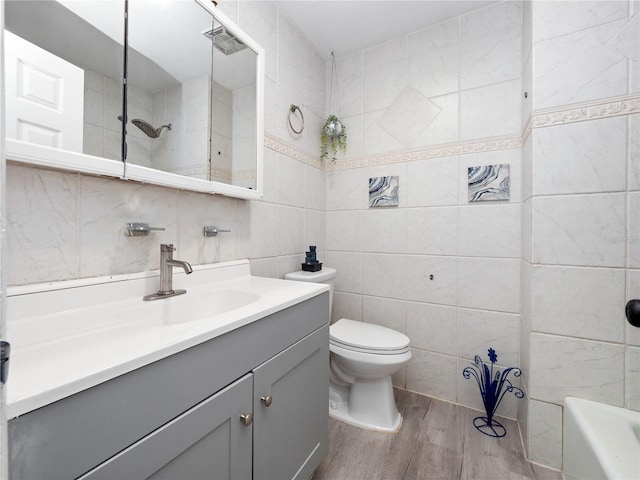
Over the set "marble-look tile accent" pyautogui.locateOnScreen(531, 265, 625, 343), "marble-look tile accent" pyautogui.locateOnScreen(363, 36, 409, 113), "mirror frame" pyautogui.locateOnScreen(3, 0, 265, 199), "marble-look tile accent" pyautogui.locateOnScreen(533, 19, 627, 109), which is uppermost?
"marble-look tile accent" pyautogui.locateOnScreen(363, 36, 409, 113)

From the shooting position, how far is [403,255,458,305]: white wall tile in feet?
5.74

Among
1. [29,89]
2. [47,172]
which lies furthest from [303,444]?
[29,89]

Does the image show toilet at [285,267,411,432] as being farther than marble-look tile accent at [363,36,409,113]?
No

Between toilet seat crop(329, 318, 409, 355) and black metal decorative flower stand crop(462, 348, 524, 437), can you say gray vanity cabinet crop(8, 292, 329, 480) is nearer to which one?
toilet seat crop(329, 318, 409, 355)

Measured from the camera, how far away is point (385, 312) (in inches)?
77.0

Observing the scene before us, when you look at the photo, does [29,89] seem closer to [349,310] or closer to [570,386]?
[349,310]

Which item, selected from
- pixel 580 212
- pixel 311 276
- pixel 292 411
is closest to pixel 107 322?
pixel 292 411

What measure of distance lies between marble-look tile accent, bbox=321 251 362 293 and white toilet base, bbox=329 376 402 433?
66 centimetres

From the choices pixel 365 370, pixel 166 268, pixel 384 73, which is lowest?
pixel 365 370

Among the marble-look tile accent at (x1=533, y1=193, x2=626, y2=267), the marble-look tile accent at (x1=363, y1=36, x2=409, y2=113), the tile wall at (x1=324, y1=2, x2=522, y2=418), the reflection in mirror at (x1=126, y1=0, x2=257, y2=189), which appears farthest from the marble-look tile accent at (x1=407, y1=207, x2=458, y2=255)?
the reflection in mirror at (x1=126, y1=0, x2=257, y2=189)

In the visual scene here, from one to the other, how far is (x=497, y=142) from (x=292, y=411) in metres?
1.76

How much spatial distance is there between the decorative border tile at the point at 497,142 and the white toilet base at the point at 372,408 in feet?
4.59

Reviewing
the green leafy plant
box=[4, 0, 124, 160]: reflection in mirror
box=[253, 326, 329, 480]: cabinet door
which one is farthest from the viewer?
the green leafy plant

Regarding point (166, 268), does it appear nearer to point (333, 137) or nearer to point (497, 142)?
point (333, 137)
